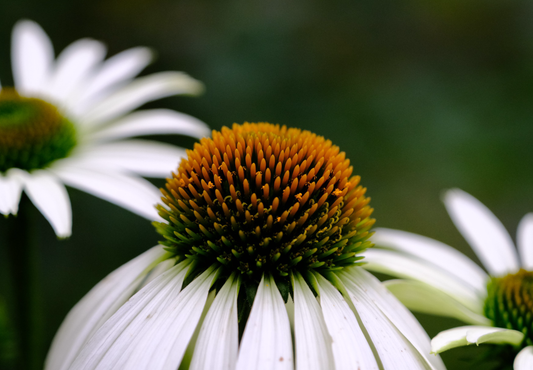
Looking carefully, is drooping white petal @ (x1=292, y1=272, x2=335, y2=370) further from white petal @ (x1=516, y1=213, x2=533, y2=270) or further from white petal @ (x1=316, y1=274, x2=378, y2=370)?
white petal @ (x1=516, y1=213, x2=533, y2=270)

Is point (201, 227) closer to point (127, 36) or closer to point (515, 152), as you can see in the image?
point (127, 36)

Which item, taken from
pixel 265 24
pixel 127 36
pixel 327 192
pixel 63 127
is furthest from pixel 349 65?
pixel 327 192

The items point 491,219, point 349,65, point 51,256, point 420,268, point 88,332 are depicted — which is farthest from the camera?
point 349,65

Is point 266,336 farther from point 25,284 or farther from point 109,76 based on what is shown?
point 109,76

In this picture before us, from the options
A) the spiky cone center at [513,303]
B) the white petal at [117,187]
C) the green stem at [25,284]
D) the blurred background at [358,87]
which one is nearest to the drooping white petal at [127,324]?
the white petal at [117,187]

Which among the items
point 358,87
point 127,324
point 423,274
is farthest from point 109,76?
point 358,87

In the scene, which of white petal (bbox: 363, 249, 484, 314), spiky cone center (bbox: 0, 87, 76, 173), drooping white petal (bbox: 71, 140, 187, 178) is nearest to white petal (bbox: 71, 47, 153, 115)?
spiky cone center (bbox: 0, 87, 76, 173)
